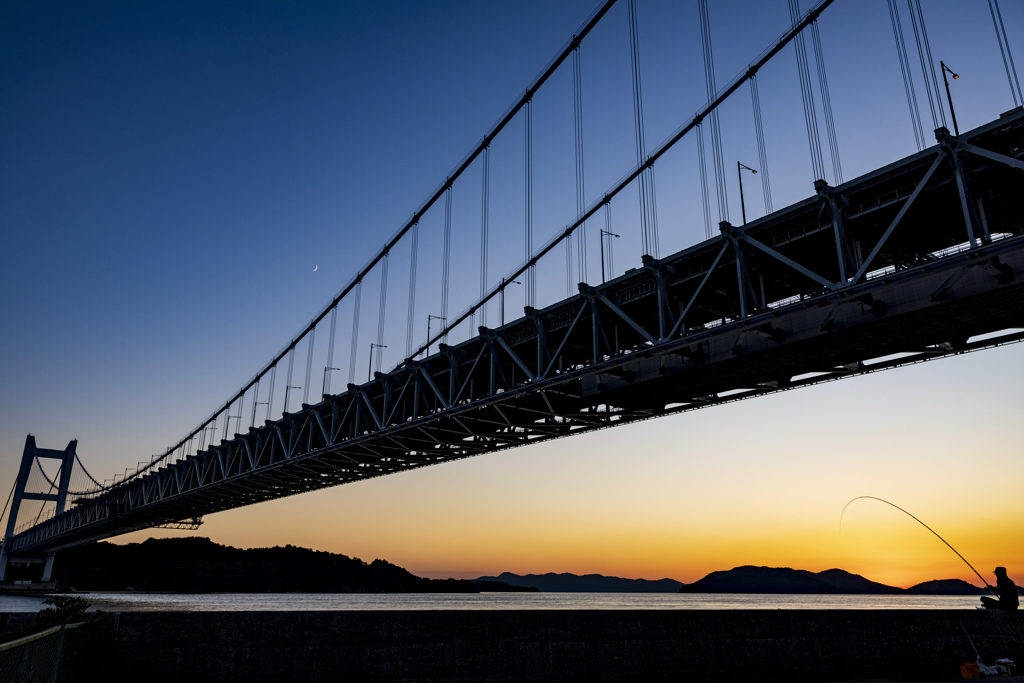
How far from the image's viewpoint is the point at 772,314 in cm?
1850

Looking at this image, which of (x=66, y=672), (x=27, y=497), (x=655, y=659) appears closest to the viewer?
(x=66, y=672)

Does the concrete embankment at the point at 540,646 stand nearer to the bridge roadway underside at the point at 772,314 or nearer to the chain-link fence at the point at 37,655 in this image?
the chain-link fence at the point at 37,655

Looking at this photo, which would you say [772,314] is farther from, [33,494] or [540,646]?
[33,494]

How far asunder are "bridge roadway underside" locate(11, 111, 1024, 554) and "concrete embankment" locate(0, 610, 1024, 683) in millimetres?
8755

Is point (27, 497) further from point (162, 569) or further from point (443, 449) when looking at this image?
point (443, 449)

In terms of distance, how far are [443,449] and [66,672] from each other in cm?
3007

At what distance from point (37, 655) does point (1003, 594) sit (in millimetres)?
13039

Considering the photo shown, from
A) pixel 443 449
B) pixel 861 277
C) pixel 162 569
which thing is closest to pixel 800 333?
pixel 861 277

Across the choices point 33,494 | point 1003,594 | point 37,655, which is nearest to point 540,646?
point 37,655

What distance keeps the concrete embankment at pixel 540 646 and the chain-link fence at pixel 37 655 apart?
0.93 m

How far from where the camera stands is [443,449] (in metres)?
36.4

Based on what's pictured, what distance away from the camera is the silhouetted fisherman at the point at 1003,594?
11523 mm

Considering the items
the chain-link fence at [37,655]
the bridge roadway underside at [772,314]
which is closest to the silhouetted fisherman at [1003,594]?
the bridge roadway underside at [772,314]

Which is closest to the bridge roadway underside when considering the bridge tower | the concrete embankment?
the concrete embankment
